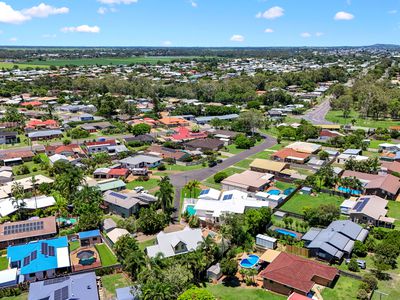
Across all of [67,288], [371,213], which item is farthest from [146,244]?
[371,213]

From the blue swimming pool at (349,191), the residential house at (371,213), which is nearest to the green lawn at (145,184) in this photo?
the blue swimming pool at (349,191)

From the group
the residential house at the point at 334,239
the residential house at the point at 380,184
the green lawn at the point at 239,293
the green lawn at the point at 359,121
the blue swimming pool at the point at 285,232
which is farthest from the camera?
the green lawn at the point at 359,121

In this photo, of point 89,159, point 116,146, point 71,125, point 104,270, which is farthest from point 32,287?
point 71,125

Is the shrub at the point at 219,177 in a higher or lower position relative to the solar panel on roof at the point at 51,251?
higher

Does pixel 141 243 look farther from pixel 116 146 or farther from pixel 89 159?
pixel 116 146

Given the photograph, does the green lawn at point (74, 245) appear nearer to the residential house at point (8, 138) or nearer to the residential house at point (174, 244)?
the residential house at point (174, 244)

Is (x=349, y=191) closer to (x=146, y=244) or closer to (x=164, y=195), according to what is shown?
(x=164, y=195)
